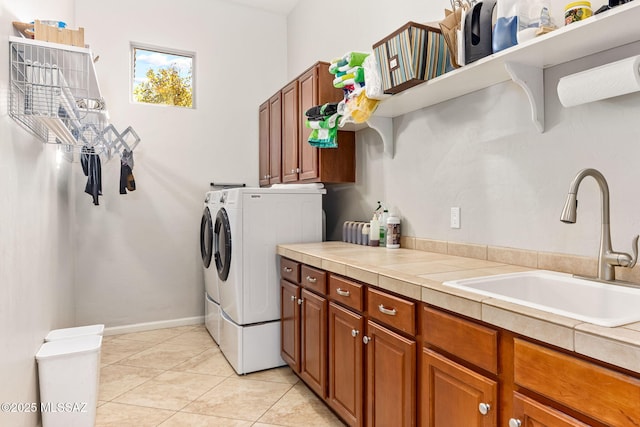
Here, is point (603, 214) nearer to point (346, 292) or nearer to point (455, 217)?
point (455, 217)

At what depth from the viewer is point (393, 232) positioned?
8.30 feet

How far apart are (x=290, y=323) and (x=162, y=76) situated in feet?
9.57

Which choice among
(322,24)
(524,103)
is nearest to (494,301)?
(524,103)

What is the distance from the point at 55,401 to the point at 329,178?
7.10 ft

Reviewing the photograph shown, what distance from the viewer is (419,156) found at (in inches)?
96.6

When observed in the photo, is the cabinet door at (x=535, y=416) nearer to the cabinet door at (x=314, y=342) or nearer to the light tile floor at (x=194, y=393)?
the cabinet door at (x=314, y=342)

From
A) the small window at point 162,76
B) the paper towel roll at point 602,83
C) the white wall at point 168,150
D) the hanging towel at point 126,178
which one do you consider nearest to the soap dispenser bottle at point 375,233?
the paper towel roll at point 602,83

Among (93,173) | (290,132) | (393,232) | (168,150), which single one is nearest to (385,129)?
(393,232)

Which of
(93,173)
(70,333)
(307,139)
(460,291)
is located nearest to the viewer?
(460,291)

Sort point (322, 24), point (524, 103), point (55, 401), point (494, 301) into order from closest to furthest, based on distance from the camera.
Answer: point (494, 301) → point (524, 103) → point (55, 401) → point (322, 24)

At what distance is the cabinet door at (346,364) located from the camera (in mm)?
1864

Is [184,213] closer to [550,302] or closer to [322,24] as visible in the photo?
[322,24]

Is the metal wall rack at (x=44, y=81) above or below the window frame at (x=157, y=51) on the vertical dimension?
below

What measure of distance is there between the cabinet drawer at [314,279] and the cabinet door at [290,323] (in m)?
0.13
